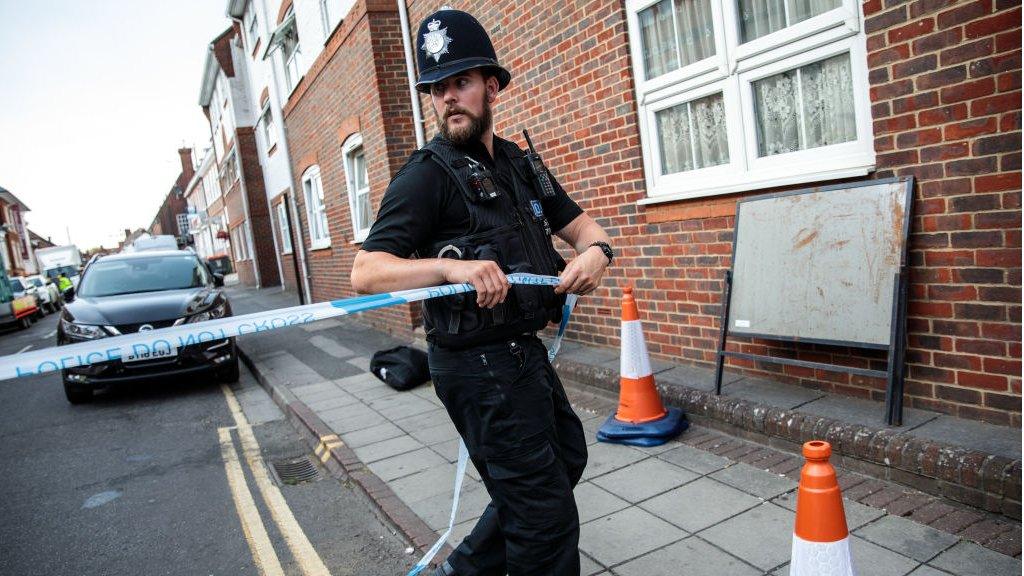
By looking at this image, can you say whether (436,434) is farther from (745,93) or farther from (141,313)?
(141,313)

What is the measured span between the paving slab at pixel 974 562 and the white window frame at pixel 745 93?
6.36 ft

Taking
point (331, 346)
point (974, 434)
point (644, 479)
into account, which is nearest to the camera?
point (974, 434)

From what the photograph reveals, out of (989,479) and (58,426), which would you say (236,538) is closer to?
(989,479)

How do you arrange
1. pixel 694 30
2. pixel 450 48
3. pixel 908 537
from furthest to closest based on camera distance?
pixel 694 30 < pixel 908 537 < pixel 450 48

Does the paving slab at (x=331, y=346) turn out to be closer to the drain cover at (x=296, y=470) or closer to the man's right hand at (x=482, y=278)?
the drain cover at (x=296, y=470)

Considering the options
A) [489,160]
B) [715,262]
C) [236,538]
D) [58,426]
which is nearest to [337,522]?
[236,538]

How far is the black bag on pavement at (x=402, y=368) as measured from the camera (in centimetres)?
683

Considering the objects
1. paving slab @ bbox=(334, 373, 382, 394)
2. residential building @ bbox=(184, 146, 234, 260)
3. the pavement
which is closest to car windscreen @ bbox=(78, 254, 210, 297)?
paving slab @ bbox=(334, 373, 382, 394)

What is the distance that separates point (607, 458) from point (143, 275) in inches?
292

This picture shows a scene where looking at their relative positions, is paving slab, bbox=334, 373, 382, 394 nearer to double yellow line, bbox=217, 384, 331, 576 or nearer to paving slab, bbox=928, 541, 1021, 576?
double yellow line, bbox=217, 384, 331, 576

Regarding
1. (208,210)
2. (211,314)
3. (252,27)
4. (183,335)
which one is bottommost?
(211,314)

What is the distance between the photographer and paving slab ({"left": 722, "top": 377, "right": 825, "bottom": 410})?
13.6 feet

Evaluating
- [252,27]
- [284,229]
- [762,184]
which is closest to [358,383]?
[762,184]

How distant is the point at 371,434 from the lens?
5.51m
